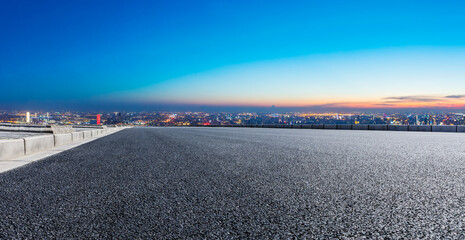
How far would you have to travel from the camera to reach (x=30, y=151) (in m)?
10.3

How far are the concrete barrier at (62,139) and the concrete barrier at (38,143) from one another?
0.53 meters

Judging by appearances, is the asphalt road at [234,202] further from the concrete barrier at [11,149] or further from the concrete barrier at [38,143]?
the concrete barrier at [38,143]

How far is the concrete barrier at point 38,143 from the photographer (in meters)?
10.1

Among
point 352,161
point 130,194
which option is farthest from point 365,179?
point 130,194

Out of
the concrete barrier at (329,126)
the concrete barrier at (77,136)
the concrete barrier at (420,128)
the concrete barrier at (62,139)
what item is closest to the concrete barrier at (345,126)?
the concrete barrier at (329,126)

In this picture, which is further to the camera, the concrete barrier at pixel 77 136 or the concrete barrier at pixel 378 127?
the concrete barrier at pixel 378 127

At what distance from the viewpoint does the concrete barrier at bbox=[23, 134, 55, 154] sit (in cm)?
1014

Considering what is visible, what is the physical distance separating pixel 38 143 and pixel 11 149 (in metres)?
A: 2.18

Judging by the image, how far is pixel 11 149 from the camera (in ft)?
29.4

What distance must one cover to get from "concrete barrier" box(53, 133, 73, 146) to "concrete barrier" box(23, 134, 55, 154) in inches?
20.9

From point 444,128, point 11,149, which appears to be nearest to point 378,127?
point 444,128

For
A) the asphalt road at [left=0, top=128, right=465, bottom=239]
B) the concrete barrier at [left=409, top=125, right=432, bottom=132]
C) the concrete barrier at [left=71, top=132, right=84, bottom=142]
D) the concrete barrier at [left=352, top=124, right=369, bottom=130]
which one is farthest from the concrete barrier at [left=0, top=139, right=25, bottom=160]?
the concrete barrier at [left=352, top=124, right=369, bottom=130]

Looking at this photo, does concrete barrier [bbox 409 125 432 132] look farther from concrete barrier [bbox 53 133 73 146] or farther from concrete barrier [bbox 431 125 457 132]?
concrete barrier [bbox 53 133 73 146]

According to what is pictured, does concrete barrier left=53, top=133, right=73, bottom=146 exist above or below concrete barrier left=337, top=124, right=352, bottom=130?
above
